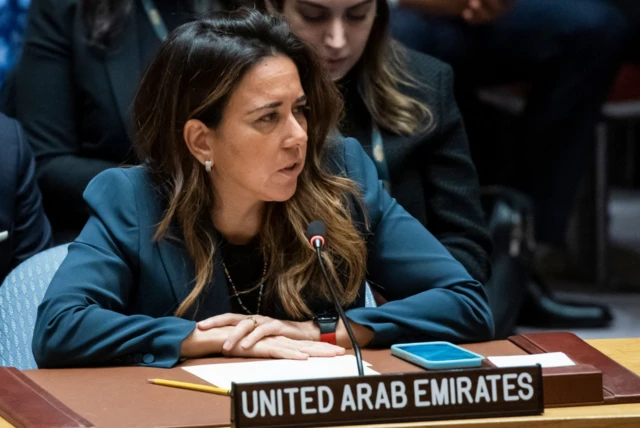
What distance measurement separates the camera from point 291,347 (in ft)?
6.68

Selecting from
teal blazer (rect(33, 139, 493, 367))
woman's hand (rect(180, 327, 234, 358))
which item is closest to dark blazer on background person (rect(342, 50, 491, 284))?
teal blazer (rect(33, 139, 493, 367))

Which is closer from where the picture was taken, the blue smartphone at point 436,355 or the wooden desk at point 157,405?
the wooden desk at point 157,405

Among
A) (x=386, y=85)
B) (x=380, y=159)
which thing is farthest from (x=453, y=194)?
(x=386, y=85)

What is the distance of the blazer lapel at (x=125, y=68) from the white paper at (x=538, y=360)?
141 centimetres

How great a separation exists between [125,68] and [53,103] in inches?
8.2

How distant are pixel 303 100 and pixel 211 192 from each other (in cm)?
27

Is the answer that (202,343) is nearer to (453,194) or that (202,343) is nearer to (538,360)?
(538,360)

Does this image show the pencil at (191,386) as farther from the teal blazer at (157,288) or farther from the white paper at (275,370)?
the teal blazer at (157,288)

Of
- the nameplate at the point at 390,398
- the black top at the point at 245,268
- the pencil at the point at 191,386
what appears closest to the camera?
the nameplate at the point at 390,398

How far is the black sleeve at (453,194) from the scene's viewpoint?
2895 millimetres

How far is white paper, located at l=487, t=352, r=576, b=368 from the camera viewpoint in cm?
185

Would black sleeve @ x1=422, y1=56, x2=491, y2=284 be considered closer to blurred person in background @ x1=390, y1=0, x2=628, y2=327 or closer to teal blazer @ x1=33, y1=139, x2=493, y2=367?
teal blazer @ x1=33, y1=139, x2=493, y2=367

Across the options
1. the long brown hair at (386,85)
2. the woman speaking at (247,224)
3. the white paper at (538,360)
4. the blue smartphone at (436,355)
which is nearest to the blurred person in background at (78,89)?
the long brown hair at (386,85)

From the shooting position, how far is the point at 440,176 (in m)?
2.91
